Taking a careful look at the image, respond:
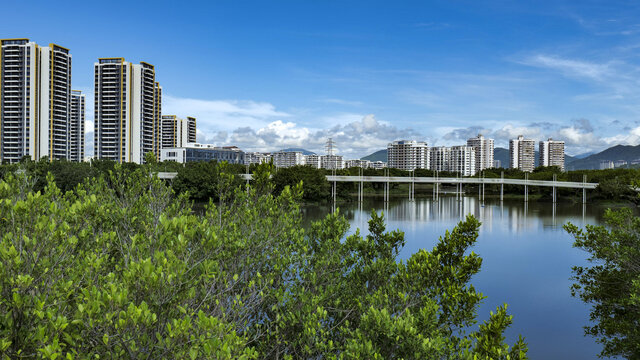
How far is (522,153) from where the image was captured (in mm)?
177875

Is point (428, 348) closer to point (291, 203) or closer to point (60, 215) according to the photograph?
point (291, 203)

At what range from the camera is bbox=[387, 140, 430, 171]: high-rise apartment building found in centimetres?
16512

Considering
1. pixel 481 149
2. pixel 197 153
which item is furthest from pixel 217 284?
pixel 481 149

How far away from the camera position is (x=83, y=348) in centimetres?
460

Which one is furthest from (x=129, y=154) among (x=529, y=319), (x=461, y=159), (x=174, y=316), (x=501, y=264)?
(x=461, y=159)

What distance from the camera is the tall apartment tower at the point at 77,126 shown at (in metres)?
92.1

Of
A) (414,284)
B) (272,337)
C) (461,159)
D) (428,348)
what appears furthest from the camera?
(461,159)

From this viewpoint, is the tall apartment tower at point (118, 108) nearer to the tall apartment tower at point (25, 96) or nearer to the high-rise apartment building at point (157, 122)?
the high-rise apartment building at point (157, 122)

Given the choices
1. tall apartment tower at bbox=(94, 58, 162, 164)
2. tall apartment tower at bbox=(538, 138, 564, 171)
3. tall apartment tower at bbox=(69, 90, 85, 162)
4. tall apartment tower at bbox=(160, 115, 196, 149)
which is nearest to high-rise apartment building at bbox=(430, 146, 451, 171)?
tall apartment tower at bbox=(538, 138, 564, 171)

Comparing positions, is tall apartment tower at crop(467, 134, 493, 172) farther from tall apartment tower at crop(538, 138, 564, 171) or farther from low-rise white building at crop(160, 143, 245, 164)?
low-rise white building at crop(160, 143, 245, 164)

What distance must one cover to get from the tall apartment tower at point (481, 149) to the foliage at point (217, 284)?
169128 millimetres

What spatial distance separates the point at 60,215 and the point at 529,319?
15973mm

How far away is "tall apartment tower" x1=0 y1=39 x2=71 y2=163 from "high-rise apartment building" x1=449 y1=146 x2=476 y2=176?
5025 inches

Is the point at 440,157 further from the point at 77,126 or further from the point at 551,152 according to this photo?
the point at 77,126
